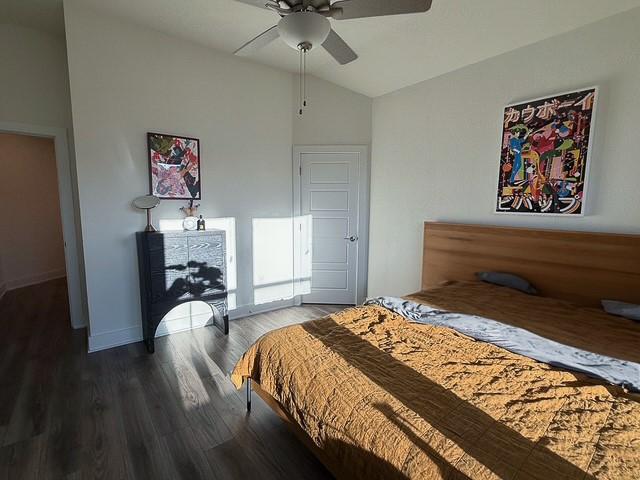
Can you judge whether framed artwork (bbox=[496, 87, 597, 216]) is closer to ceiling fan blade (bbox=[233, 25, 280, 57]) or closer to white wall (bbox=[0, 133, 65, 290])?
ceiling fan blade (bbox=[233, 25, 280, 57])

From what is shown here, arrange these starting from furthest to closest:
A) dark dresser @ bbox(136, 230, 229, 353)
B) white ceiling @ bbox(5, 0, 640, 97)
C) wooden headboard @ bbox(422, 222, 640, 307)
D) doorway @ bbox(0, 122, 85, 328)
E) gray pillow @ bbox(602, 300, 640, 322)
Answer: doorway @ bbox(0, 122, 85, 328), dark dresser @ bbox(136, 230, 229, 353), white ceiling @ bbox(5, 0, 640, 97), wooden headboard @ bbox(422, 222, 640, 307), gray pillow @ bbox(602, 300, 640, 322)

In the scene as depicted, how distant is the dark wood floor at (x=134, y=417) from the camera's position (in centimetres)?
166

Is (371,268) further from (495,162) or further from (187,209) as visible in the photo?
(187,209)

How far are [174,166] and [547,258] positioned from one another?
3408mm

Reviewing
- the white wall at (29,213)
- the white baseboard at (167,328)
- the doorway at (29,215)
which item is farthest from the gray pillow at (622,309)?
the white wall at (29,213)

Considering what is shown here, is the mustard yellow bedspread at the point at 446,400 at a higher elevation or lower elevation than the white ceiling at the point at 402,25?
lower

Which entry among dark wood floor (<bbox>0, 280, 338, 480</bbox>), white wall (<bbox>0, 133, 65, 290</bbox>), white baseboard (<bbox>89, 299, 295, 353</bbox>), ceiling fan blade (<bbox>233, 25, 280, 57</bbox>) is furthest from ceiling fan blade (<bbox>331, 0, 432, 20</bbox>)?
white wall (<bbox>0, 133, 65, 290</bbox>)

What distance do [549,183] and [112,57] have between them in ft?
12.6

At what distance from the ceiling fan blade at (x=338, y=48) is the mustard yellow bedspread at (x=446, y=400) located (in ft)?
5.68

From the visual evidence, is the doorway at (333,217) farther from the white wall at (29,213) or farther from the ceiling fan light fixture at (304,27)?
the white wall at (29,213)

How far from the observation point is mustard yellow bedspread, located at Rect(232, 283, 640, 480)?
92 cm

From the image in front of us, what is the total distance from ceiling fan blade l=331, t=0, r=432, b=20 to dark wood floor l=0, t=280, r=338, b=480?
2447mm

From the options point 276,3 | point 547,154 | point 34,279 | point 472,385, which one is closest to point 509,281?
point 547,154

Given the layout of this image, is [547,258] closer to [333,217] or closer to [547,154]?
[547,154]
